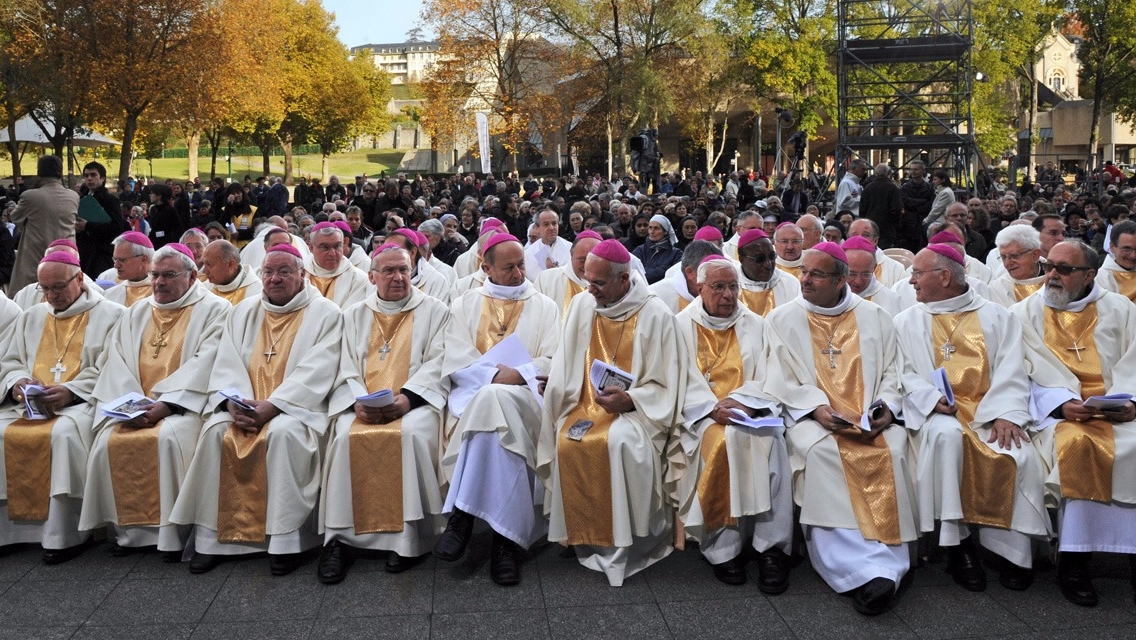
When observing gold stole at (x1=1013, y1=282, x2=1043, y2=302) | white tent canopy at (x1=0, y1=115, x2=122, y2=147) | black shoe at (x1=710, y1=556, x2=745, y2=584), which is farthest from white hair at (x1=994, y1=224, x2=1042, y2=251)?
white tent canopy at (x1=0, y1=115, x2=122, y2=147)

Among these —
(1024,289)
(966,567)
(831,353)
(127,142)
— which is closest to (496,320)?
(831,353)

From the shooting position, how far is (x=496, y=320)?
6.30 metres

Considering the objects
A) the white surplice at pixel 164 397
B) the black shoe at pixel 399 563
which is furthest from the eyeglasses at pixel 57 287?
the black shoe at pixel 399 563

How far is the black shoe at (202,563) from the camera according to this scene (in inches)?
202

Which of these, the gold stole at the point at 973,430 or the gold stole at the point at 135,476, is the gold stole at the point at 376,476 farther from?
the gold stole at the point at 973,430

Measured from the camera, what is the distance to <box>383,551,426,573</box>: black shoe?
5.12m

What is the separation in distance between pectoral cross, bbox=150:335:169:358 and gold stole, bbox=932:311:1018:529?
4260 mm

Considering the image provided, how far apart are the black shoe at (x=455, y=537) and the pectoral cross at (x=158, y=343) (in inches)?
82.8

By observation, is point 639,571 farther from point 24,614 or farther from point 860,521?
point 24,614

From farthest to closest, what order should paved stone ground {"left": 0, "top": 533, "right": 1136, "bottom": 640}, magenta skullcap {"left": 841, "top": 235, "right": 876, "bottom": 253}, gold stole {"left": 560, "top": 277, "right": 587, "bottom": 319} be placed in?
1. gold stole {"left": 560, "top": 277, "right": 587, "bottom": 319}
2. magenta skullcap {"left": 841, "top": 235, "right": 876, "bottom": 253}
3. paved stone ground {"left": 0, "top": 533, "right": 1136, "bottom": 640}

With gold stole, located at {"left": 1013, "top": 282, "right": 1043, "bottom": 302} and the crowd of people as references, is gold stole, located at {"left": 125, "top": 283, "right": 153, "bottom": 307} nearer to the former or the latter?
the crowd of people

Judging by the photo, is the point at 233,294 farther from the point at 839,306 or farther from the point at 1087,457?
the point at 1087,457

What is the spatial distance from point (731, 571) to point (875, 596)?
73 centimetres

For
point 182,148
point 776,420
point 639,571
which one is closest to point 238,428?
point 639,571
